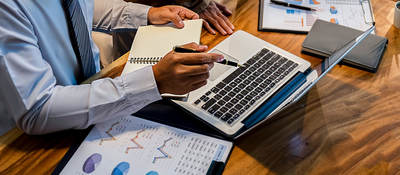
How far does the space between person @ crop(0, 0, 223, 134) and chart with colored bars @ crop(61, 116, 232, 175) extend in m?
0.06

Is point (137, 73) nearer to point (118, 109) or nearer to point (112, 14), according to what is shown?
point (118, 109)

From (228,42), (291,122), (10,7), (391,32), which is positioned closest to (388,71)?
(391,32)

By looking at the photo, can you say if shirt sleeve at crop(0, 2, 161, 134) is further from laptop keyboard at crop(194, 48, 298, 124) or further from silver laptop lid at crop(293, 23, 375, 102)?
silver laptop lid at crop(293, 23, 375, 102)

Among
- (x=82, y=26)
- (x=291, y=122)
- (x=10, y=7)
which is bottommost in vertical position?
(x=291, y=122)

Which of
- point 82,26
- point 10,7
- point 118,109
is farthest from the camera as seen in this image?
point 82,26

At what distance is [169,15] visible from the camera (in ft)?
4.29

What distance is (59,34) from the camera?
1.07m

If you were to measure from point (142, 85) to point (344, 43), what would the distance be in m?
0.69

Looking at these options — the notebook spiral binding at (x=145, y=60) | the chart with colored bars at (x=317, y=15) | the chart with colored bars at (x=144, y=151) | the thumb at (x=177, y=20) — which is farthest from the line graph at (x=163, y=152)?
the chart with colored bars at (x=317, y=15)

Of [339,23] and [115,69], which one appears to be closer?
[115,69]

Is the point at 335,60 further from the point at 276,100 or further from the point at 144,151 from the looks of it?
the point at 144,151

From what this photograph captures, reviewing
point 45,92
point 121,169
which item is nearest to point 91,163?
point 121,169

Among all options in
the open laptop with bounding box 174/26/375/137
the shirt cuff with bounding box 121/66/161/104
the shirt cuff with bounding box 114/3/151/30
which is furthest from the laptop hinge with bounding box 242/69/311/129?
the shirt cuff with bounding box 114/3/151/30

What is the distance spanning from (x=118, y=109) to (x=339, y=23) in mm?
899
